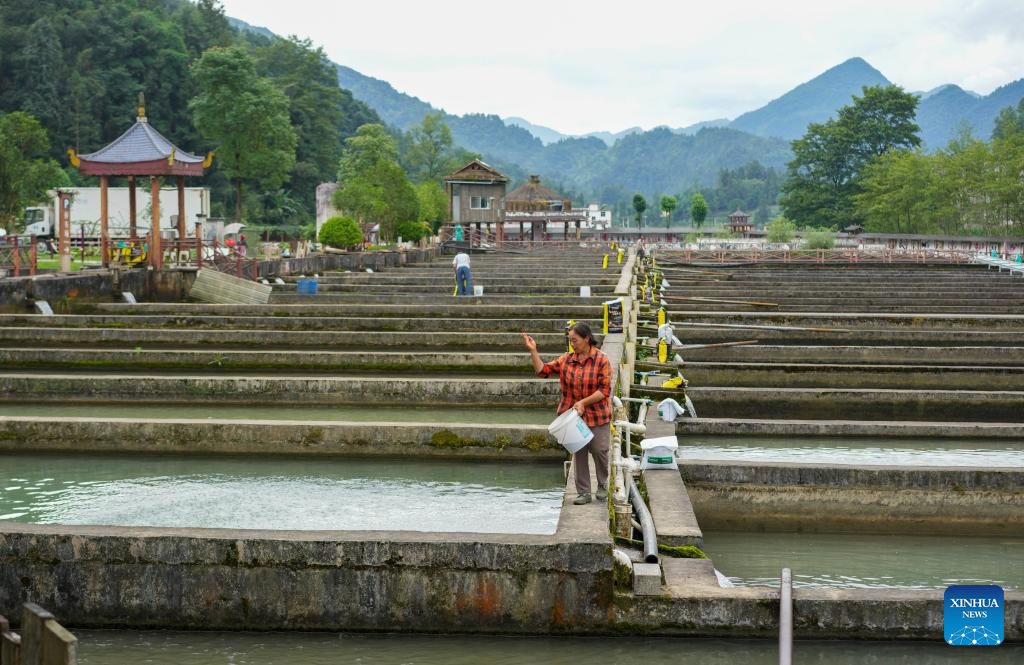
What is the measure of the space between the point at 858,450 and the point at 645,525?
5.95 meters

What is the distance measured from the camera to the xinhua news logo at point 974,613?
418cm

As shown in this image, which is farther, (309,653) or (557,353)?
(557,353)

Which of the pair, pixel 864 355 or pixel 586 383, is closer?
pixel 586 383

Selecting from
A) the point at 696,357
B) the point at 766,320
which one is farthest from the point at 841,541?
the point at 766,320

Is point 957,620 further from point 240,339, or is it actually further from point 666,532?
point 240,339

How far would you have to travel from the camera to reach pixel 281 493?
10719mm

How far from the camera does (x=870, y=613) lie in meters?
7.94

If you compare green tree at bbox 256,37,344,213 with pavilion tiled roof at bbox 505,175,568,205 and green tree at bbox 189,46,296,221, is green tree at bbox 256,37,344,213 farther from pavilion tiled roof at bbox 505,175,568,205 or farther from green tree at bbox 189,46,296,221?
pavilion tiled roof at bbox 505,175,568,205

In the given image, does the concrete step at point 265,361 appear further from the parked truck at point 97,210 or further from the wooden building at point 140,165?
the parked truck at point 97,210

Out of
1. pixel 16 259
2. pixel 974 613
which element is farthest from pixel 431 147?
pixel 974 613

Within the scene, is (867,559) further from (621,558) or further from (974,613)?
(974,613)

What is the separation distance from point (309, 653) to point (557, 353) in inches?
446

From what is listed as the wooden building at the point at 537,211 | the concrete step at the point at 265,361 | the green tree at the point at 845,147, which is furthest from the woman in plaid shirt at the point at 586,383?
the green tree at the point at 845,147

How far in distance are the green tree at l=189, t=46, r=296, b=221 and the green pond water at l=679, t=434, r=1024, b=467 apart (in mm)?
64857
